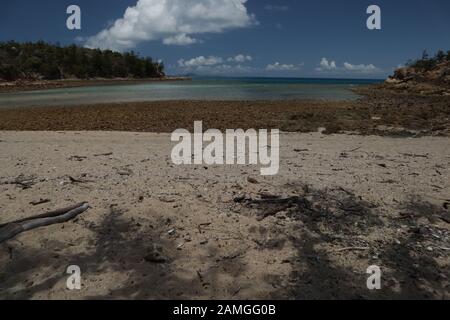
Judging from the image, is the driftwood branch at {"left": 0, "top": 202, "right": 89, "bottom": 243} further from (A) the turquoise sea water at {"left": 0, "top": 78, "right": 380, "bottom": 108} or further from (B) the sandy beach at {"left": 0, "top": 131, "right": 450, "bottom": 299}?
(A) the turquoise sea water at {"left": 0, "top": 78, "right": 380, "bottom": 108}

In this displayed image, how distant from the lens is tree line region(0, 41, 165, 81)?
8488 cm

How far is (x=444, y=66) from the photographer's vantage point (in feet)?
171

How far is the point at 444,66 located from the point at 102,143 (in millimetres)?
54782

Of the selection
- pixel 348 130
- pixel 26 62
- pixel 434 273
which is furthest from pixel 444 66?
pixel 26 62

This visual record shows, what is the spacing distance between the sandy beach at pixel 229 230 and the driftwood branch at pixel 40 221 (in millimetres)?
103

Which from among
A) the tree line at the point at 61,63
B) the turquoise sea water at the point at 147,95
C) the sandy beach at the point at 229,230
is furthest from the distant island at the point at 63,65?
the sandy beach at the point at 229,230

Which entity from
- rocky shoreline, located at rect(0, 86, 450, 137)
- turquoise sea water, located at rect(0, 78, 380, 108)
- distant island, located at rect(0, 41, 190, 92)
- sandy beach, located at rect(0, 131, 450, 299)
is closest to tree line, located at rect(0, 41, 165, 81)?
distant island, located at rect(0, 41, 190, 92)

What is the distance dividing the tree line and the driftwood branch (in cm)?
8360

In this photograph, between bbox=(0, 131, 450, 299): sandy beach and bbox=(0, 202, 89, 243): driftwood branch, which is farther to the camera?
bbox=(0, 202, 89, 243): driftwood branch

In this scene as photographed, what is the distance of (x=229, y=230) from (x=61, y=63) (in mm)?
104859

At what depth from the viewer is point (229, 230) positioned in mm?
5180

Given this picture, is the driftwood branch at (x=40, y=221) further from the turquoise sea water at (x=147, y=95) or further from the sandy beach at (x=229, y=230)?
the turquoise sea water at (x=147, y=95)

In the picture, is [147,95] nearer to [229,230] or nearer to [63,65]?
[229,230]

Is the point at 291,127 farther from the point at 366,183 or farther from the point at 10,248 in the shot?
the point at 10,248
